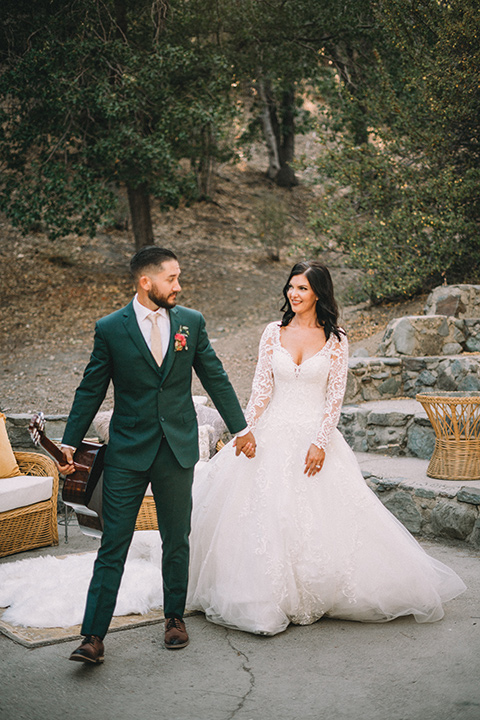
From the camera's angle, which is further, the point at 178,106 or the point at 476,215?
the point at 178,106

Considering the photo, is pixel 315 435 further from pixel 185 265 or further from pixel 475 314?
pixel 185 265

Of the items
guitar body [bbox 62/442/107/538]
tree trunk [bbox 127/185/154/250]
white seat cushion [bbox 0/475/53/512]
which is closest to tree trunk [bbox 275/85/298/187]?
tree trunk [bbox 127/185/154/250]

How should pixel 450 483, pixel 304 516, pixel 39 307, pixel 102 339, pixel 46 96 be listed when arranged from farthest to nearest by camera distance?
pixel 39 307
pixel 46 96
pixel 450 483
pixel 304 516
pixel 102 339

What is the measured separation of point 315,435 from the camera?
14.2 feet

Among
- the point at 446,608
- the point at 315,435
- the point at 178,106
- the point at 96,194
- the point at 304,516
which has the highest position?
the point at 178,106

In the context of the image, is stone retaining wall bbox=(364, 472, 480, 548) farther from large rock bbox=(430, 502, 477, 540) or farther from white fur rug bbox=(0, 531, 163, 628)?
white fur rug bbox=(0, 531, 163, 628)

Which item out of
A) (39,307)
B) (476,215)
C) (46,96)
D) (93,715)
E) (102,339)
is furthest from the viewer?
(39,307)

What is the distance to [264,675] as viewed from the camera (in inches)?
136

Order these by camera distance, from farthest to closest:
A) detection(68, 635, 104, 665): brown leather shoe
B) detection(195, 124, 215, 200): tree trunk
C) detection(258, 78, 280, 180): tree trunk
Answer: detection(258, 78, 280, 180): tree trunk
detection(195, 124, 215, 200): tree trunk
detection(68, 635, 104, 665): brown leather shoe

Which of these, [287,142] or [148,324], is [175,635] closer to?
[148,324]

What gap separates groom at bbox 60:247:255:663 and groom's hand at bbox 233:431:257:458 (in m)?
0.43

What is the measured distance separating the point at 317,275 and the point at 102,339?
148 centimetres

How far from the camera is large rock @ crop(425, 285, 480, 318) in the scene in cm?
1039

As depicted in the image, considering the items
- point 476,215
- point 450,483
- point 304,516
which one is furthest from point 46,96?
point 304,516
